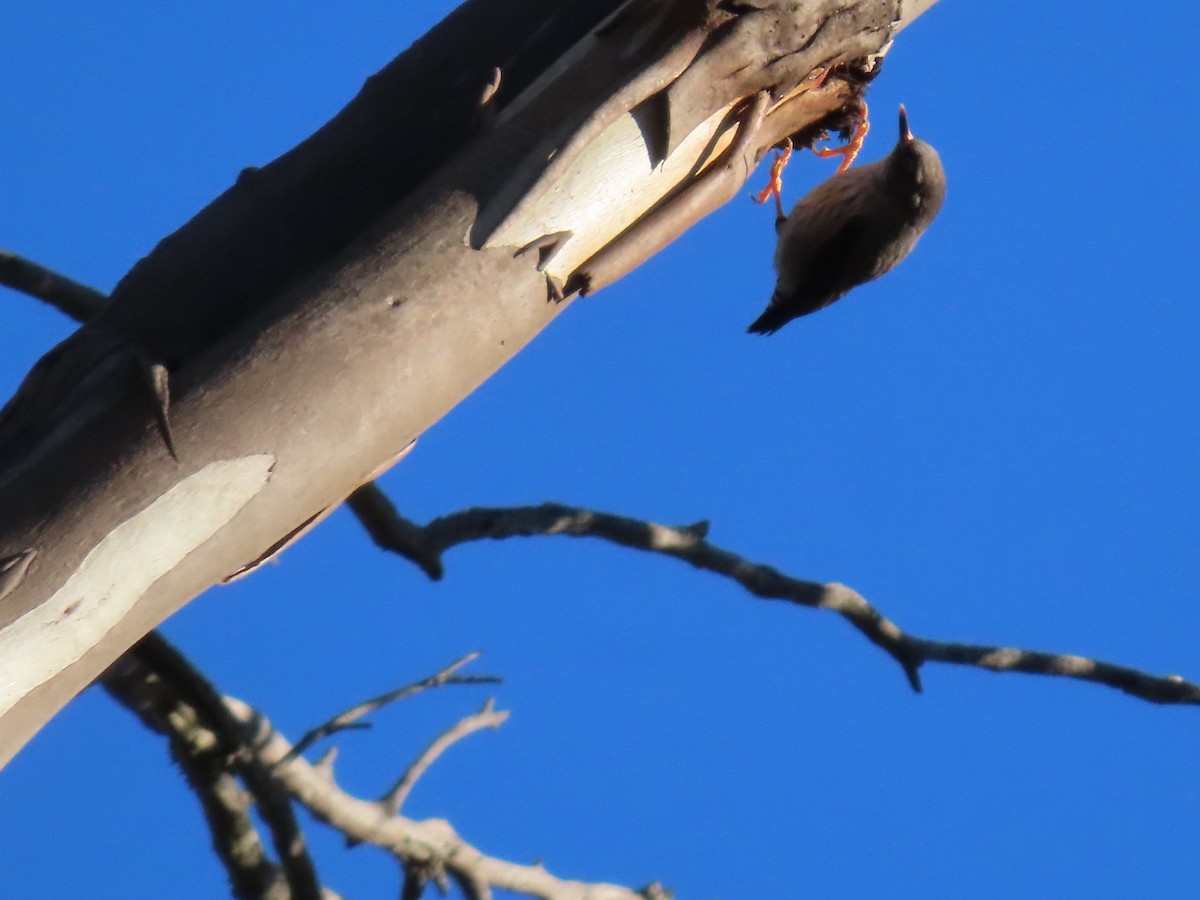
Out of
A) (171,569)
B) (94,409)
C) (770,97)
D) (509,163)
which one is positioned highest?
(770,97)

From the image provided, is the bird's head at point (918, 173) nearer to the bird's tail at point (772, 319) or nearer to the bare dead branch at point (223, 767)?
the bird's tail at point (772, 319)

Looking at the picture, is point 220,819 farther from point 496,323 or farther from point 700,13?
point 700,13

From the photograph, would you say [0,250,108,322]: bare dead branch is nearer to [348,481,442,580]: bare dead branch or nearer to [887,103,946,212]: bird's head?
[348,481,442,580]: bare dead branch

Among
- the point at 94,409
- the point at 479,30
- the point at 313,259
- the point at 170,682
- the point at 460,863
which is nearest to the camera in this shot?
the point at 94,409

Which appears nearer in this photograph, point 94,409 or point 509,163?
point 94,409

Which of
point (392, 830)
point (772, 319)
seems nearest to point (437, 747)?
point (392, 830)

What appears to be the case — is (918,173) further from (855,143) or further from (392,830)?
(392,830)

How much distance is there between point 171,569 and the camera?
1.44 metres

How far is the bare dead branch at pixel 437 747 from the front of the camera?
3.54 meters

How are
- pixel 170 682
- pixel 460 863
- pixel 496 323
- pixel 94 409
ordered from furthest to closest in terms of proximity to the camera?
1. pixel 460 863
2. pixel 170 682
3. pixel 496 323
4. pixel 94 409

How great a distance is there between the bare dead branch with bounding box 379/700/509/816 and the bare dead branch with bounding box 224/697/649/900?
5 cm

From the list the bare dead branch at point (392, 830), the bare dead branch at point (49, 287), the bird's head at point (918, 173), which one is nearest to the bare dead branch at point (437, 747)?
the bare dead branch at point (392, 830)

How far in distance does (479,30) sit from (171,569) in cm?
97

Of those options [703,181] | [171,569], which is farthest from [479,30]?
[171,569]
